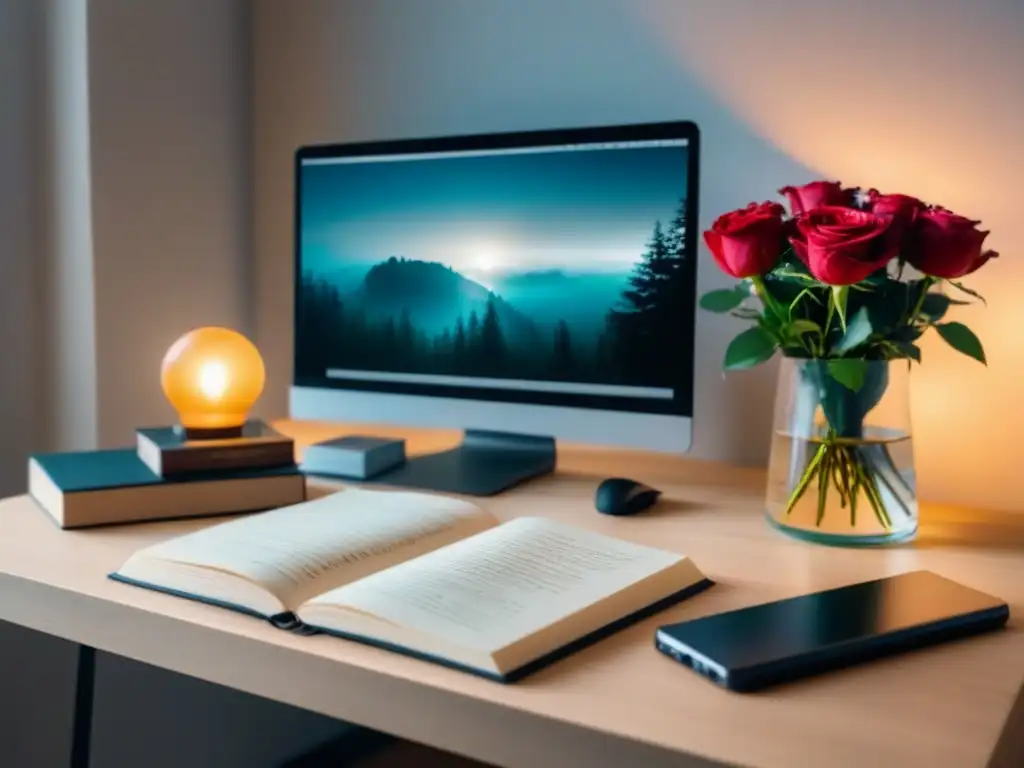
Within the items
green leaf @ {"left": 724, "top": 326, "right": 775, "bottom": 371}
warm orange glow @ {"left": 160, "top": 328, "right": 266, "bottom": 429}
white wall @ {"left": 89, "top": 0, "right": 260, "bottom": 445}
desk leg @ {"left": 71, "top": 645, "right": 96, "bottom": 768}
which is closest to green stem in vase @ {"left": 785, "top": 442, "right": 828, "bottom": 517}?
green leaf @ {"left": 724, "top": 326, "right": 775, "bottom": 371}

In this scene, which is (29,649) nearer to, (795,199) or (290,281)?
(290,281)

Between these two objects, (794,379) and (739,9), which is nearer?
(794,379)

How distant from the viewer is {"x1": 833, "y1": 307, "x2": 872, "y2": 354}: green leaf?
2.91 feet

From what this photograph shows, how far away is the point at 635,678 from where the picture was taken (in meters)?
0.63

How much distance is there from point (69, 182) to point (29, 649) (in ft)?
2.12

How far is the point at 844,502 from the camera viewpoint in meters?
0.93

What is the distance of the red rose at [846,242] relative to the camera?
2.74ft

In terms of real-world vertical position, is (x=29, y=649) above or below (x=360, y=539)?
below

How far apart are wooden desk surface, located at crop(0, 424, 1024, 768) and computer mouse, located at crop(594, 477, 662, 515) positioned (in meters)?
0.06

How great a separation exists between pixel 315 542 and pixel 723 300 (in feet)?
1.59

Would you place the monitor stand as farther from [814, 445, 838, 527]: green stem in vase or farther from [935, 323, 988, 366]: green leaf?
[935, 323, 988, 366]: green leaf

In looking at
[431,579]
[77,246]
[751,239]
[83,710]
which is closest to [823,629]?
[431,579]

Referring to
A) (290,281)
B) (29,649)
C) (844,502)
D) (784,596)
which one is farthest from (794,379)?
(29,649)

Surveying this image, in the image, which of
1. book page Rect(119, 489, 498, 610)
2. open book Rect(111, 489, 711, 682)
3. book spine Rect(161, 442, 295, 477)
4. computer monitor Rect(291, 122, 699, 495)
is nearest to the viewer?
open book Rect(111, 489, 711, 682)
